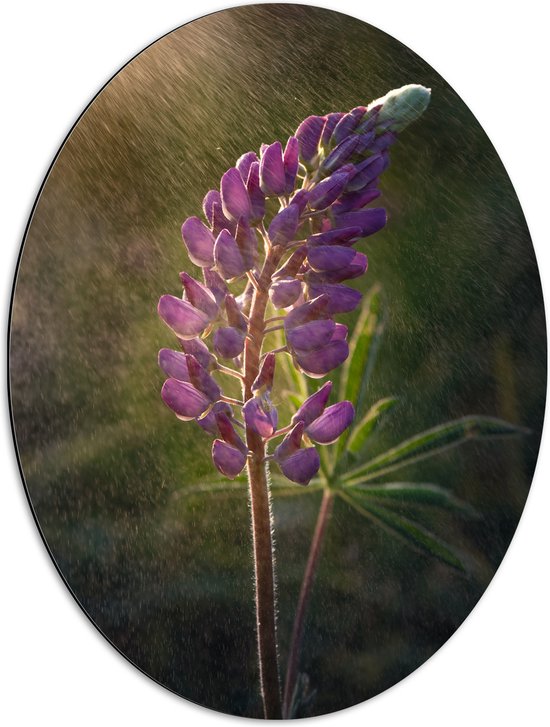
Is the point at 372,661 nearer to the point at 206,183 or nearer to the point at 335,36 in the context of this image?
the point at 206,183

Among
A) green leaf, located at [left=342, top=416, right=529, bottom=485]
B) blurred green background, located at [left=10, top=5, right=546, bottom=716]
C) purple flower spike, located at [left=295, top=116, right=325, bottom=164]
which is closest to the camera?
blurred green background, located at [left=10, top=5, right=546, bottom=716]

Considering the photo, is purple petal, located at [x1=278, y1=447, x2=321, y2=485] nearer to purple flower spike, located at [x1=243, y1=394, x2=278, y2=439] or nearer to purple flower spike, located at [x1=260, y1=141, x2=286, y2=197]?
purple flower spike, located at [x1=243, y1=394, x2=278, y2=439]

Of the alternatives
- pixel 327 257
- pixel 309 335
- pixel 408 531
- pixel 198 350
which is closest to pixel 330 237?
pixel 327 257

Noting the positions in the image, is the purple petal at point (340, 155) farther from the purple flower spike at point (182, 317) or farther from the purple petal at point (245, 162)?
the purple flower spike at point (182, 317)

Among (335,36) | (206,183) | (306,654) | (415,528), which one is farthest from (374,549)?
(335,36)

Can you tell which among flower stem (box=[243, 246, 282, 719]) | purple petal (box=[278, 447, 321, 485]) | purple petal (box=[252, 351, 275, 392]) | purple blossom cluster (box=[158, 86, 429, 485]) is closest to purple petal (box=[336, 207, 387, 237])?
purple blossom cluster (box=[158, 86, 429, 485])

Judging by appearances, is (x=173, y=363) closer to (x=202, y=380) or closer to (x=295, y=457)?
(x=202, y=380)
